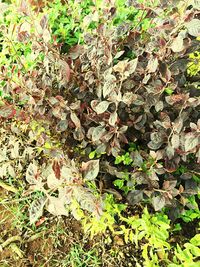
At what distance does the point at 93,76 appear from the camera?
1.87m

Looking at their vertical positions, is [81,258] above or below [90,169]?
below

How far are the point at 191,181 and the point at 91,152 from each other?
478 mm

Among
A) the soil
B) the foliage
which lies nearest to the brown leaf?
the foliage

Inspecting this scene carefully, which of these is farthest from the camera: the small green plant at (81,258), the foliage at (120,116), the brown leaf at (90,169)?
the small green plant at (81,258)

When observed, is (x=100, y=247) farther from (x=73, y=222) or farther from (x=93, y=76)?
(x=93, y=76)

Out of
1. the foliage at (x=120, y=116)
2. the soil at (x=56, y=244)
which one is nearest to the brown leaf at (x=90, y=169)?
the foliage at (x=120, y=116)

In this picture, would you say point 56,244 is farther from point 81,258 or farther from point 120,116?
point 120,116

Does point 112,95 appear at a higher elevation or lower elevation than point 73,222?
higher

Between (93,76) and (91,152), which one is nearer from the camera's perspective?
(93,76)

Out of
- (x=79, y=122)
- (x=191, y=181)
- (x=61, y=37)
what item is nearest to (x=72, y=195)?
(x=79, y=122)

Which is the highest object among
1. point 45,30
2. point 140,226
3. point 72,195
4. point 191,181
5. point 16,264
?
point 45,30

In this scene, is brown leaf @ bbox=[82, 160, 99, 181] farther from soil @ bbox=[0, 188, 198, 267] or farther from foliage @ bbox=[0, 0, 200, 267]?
soil @ bbox=[0, 188, 198, 267]

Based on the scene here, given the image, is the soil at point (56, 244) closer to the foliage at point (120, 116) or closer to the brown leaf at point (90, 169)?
the foliage at point (120, 116)

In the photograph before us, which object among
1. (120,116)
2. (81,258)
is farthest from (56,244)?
(120,116)
